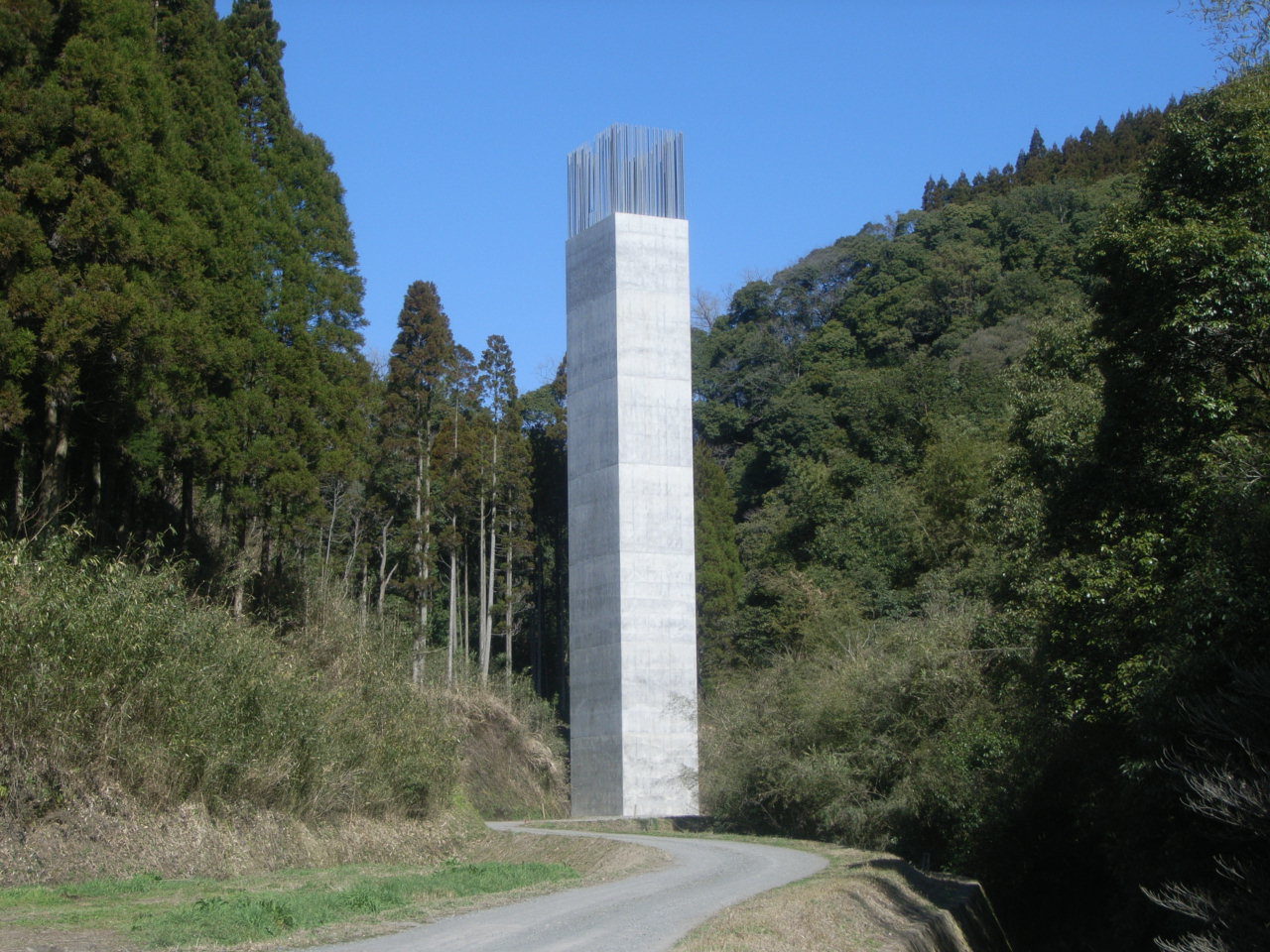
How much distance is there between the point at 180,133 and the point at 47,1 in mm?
4055

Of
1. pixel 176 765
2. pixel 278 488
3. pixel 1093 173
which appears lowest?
pixel 176 765

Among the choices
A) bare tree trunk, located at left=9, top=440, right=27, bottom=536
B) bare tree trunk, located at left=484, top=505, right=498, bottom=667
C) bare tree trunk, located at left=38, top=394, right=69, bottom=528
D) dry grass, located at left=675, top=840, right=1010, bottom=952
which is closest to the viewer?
dry grass, located at left=675, top=840, right=1010, bottom=952

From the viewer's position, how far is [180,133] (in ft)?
64.4

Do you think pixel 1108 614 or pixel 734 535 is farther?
pixel 734 535

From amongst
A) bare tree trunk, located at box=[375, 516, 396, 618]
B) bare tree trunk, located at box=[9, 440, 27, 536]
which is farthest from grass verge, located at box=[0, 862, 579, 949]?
bare tree trunk, located at box=[375, 516, 396, 618]

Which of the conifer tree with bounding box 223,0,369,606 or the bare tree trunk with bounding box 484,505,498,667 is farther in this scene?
the bare tree trunk with bounding box 484,505,498,667

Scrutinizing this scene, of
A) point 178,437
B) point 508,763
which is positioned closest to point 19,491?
point 178,437

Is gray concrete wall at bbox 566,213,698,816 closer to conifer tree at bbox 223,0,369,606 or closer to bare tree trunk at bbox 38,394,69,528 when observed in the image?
conifer tree at bbox 223,0,369,606

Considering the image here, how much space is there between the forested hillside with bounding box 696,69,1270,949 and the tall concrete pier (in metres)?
3.26

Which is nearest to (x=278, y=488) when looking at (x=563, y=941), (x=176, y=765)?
(x=176, y=765)

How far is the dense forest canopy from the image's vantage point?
36.8ft

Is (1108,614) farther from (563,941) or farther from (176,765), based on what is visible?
(176,765)

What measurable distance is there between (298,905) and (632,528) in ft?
77.1

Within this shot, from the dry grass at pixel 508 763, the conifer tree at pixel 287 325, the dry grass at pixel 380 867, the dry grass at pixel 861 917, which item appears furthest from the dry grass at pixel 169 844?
the dry grass at pixel 508 763
